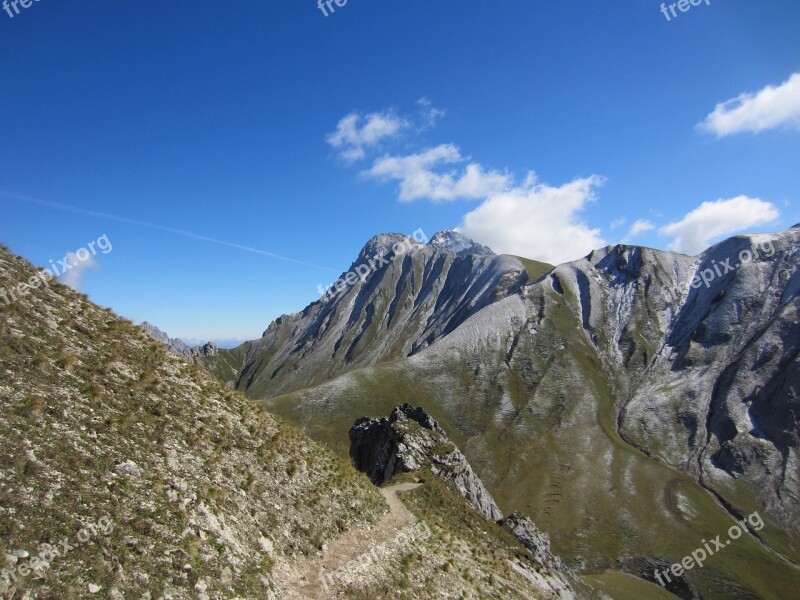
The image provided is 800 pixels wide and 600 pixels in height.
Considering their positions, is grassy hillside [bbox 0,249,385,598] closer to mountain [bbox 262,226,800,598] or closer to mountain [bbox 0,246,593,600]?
mountain [bbox 0,246,593,600]

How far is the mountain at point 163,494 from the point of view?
42.4ft

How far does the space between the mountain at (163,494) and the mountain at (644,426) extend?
70.6 m

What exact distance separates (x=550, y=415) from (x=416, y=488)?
140396 millimetres

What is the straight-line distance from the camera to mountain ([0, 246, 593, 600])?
12914 mm

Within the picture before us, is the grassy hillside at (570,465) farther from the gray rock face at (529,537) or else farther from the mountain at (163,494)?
the mountain at (163,494)

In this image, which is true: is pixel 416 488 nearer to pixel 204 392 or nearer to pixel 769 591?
pixel 204 392

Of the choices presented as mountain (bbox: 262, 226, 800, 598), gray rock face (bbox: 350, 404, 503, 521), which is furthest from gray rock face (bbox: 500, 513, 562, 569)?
mountain (bbox: 262, 226, 800, 598)

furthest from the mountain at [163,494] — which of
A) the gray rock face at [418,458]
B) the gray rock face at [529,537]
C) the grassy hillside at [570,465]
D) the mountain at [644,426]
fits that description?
the mountain at [644,426]

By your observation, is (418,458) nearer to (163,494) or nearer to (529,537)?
(529,537)

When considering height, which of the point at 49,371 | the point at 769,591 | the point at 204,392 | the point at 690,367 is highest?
the point at 49,371

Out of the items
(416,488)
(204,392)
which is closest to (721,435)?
(416,488)

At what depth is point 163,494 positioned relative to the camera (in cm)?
1636

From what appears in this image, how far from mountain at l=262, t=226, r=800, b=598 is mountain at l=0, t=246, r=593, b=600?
70.6 meters

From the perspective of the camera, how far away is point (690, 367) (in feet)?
582
